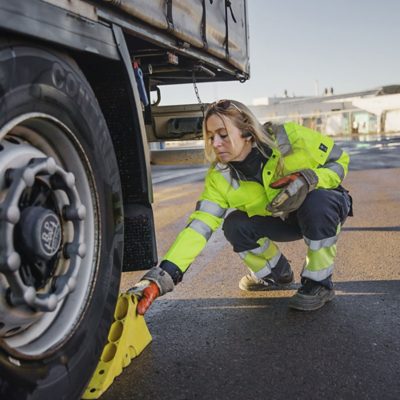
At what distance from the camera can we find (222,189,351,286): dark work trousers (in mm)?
2812

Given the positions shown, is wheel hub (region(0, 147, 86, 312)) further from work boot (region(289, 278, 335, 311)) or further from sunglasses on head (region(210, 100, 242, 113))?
work boot (region(289, 278, 335, 311))

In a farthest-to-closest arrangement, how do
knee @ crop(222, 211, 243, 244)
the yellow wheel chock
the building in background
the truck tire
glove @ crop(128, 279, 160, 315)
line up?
the building in background < knee @ crop(222, 211, 243, 244) < glove @ crop(128, 279, 160, 315) < the yellow wheel chock < the truck tire

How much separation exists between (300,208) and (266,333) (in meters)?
0.73

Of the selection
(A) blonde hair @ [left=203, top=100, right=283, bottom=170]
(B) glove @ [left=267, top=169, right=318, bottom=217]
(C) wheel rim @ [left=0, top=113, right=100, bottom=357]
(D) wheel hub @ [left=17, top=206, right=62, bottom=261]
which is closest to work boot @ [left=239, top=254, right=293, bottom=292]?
(B) glove @ [left=267, top=169, right=318, bottom=217]

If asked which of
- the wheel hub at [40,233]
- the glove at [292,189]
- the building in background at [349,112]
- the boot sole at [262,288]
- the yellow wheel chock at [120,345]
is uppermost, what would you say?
the wheel hub at [40,233]

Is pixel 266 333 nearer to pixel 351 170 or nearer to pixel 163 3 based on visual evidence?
pixel 163 3

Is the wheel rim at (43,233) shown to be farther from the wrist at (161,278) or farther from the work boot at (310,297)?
the work boot at (310,297)

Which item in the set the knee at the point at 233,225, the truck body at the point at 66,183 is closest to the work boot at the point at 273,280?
the knee at the point at 233,225

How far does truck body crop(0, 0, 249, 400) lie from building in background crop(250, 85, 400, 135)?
3070 cm

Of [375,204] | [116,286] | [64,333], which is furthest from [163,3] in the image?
[375,204]

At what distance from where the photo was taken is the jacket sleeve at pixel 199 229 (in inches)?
101

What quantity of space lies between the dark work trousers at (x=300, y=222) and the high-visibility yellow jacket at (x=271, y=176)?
0.31ft

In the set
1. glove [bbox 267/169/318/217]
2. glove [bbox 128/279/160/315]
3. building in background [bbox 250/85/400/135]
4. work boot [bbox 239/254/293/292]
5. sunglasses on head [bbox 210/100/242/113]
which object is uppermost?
sunglasses on head [bbox 210/100/242/113]

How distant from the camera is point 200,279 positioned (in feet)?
11.2
